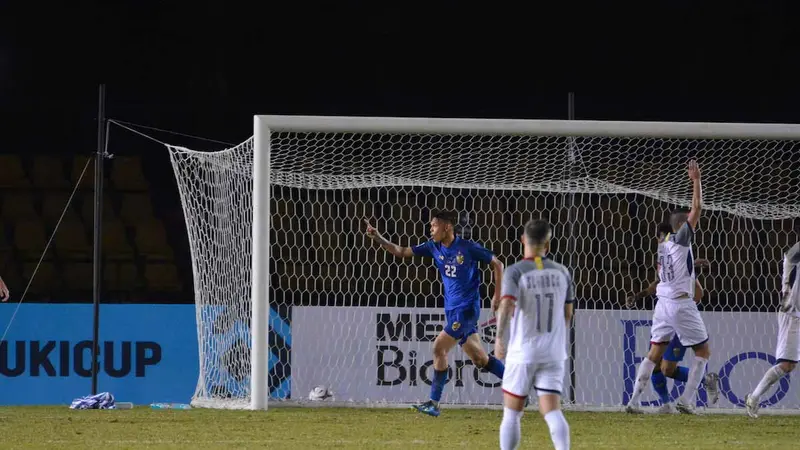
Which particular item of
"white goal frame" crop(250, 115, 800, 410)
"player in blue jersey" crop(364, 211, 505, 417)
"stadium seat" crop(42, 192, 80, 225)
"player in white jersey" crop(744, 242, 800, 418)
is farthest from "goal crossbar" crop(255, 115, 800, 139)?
"stadium seat" crop(42, 192, 80, 225)

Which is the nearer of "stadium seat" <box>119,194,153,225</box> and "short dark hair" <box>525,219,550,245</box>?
"short dark hair" <box>525,219,550,245</box>

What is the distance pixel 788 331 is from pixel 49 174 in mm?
7942

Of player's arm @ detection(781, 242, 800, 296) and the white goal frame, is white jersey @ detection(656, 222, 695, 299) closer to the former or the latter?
player's arm @ detection(781, 242, 800, 296)

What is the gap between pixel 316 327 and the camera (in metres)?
10.4

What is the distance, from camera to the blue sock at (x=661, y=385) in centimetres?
974

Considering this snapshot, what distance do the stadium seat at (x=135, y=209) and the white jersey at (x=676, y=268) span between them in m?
6.00

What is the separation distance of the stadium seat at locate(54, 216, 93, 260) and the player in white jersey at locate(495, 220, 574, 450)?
7.86 metres

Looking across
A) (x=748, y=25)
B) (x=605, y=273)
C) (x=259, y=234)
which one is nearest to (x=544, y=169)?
(x=605, y=273)

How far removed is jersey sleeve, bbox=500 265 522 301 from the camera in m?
5.66

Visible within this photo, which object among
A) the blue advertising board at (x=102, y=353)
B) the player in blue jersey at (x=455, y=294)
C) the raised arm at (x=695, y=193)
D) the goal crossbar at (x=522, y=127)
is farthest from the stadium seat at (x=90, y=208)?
the raised arm at (x=695, y=193)

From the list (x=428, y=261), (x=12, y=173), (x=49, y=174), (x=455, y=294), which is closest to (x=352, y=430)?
(x=455, y=294)

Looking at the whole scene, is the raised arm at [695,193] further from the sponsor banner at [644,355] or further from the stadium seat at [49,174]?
the stadium seat at [49,174]

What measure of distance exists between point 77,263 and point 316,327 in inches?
139

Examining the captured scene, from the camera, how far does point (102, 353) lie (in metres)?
10.7
